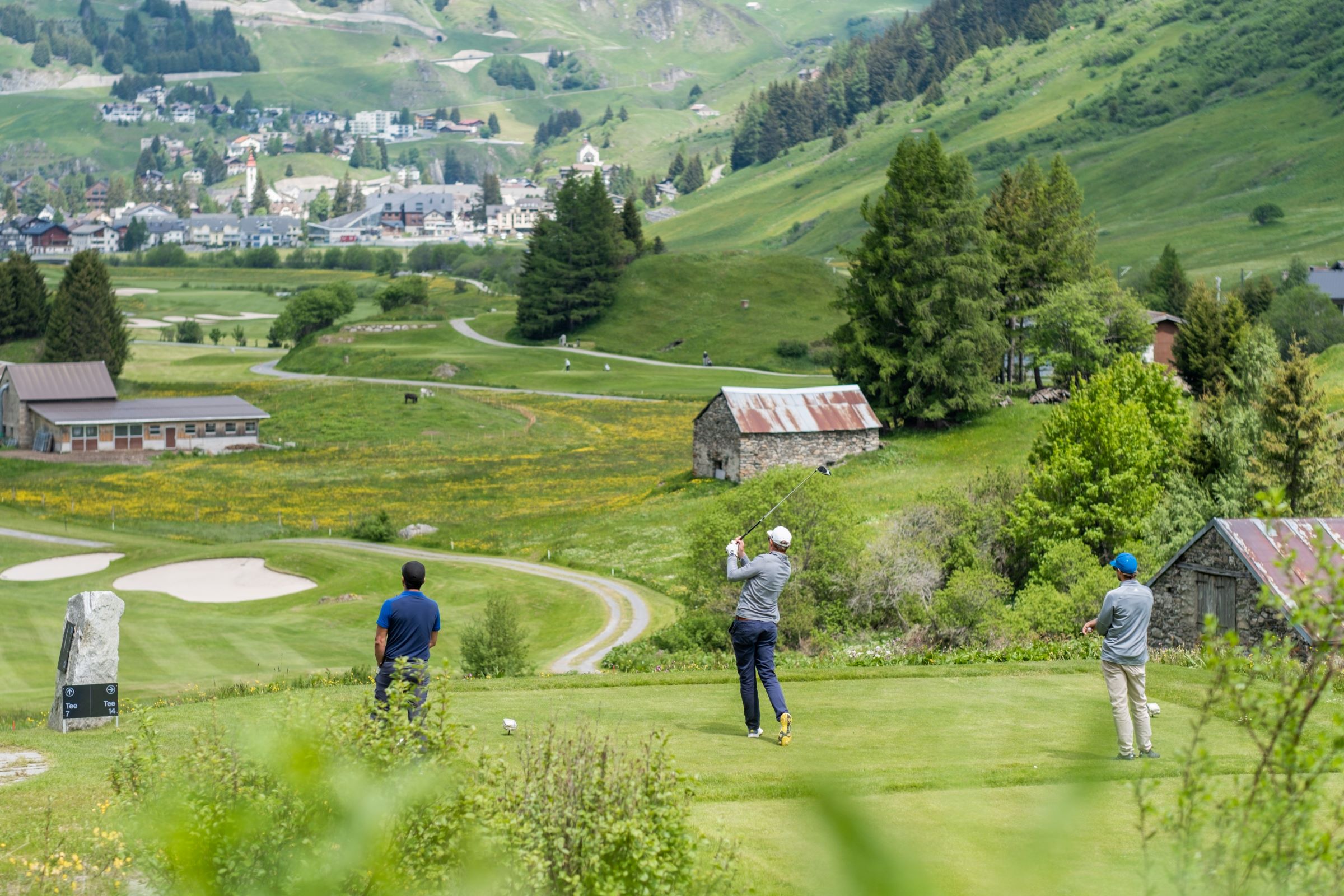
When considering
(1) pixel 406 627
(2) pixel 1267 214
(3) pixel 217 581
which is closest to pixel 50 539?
(3) pixel 217 581

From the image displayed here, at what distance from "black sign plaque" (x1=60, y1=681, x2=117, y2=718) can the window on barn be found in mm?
25657

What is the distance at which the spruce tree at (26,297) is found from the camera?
455ft

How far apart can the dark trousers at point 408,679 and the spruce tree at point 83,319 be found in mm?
122652

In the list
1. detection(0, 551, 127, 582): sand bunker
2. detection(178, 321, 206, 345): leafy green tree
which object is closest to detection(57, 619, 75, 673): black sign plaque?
detection(0, 551, 127, 582): sand bunker

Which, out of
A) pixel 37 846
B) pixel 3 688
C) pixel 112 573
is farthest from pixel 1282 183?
pixel 37 846

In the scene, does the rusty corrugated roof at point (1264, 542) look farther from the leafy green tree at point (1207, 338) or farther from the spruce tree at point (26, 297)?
the spruce tree at point (26, 297)

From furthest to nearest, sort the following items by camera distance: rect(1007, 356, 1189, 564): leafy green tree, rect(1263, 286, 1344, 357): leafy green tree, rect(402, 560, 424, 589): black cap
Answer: rect(1263, 286, 1344, 357): leafy green tree < rect(1007, 356, 1189, 564): leafy green tree < rect(402, 560, 424, 589): black cap

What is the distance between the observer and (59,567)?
56.5 meters

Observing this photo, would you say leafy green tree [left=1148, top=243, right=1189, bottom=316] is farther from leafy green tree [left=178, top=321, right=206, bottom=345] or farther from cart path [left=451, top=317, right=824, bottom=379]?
leafy green tree [left=178, top=321, right=206, bottom=345]

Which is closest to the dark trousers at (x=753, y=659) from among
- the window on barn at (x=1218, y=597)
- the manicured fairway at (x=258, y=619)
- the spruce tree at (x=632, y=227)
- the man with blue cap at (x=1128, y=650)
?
the man with blue cap at (x=1128, y=650)

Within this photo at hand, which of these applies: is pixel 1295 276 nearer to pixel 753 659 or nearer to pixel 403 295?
pixel 403 295

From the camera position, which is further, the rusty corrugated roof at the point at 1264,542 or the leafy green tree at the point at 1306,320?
the leafy green tree at the point at 1306,320

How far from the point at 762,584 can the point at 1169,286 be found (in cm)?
10685

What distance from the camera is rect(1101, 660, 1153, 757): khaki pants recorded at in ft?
50.8
